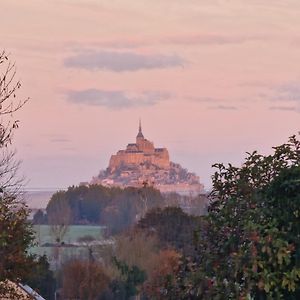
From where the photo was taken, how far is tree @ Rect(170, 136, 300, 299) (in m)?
9.29

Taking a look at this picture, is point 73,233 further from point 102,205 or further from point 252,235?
point 252,235

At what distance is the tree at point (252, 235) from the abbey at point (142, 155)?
152492 millimetres

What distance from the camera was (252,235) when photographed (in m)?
9.34

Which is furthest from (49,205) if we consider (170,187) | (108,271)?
(108,271)

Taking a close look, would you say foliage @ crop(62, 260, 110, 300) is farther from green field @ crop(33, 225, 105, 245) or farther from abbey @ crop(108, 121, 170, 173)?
abbey @ crop(108, 121, 170, 173)

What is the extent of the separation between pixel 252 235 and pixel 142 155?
155427 millimetres

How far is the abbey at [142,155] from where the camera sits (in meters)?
164

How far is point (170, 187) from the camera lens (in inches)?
6073

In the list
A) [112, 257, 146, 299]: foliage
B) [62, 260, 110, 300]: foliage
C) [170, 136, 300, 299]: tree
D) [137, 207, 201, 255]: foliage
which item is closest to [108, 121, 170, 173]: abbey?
[137, 207, 201, 255]: foliage

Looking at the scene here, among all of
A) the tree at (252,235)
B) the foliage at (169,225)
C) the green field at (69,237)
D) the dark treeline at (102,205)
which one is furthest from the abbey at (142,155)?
the tree at (252,235)

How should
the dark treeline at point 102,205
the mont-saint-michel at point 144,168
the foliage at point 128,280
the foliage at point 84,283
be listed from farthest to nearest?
the mont-saint-michel at point 144,168 → the dark treeline at point 102,205 → the foliage at point 128,280 → the foliage at point 84,283

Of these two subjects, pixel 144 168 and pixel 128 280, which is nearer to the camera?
pixel 128 280

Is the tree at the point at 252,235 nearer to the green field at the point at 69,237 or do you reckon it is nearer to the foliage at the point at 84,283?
the green field at the point at 69,237

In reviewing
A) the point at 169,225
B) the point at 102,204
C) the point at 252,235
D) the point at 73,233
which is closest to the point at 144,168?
the point at 102,204
